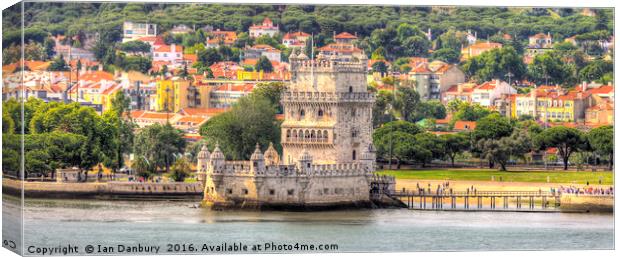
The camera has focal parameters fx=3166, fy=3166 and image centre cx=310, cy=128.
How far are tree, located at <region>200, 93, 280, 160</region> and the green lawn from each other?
332cm

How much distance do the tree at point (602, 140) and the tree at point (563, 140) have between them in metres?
0.78

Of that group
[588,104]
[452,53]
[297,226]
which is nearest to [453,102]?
[452,53]

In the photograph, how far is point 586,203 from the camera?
77812 mm

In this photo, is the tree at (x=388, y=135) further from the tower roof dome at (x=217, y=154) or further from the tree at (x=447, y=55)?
the tree at (x=447, y=55)

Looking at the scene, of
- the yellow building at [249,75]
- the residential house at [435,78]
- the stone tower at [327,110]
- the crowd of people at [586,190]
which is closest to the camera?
the crowd of people at [586,190]

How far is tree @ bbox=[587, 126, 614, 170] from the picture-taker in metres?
83.4

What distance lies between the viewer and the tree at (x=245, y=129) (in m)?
83.2

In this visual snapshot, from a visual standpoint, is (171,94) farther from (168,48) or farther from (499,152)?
(499,152)

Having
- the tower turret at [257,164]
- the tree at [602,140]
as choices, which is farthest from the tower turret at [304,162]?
the tree at [602,140]

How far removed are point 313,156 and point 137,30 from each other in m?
19.3

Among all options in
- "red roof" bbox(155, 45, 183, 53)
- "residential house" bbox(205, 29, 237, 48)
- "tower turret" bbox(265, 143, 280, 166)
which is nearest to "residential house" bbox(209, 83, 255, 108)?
"residential house" bbox(205, 29, 237, 48)

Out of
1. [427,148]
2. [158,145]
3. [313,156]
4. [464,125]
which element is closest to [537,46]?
[464,125]

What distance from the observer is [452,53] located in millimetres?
101938

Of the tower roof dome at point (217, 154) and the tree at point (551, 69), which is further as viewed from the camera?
the tree at point (551, 69)
